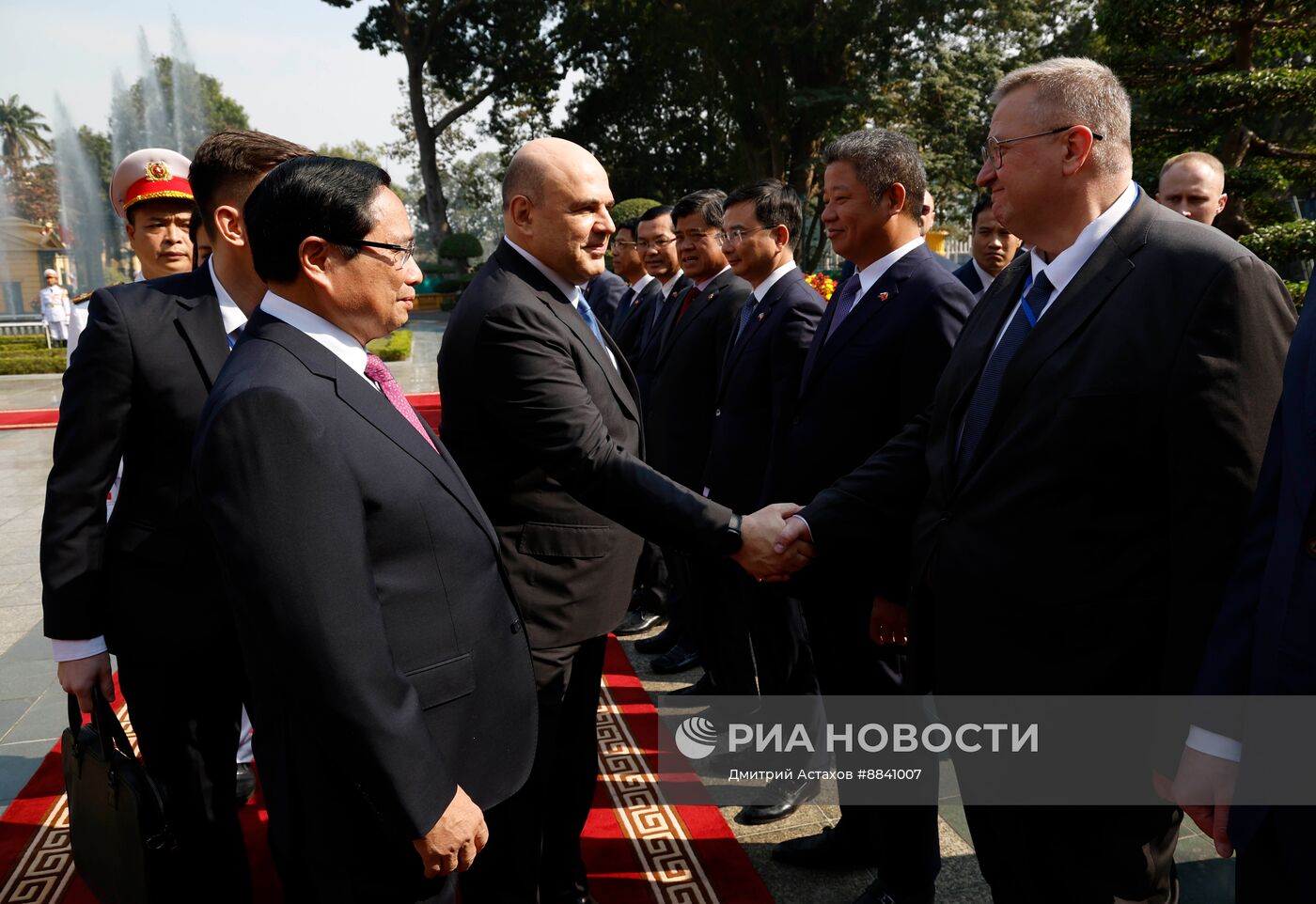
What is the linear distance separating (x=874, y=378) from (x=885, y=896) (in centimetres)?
146

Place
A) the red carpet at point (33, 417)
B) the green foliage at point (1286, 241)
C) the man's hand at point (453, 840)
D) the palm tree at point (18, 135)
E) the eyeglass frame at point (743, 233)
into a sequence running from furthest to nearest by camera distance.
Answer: the palm tree at point (18, 135) < the red carpet at point (33, 417) < the green foliage at point (1286, 241) < the eyeglass frame at point (743, 233) < the man's hand at point (453, 840)

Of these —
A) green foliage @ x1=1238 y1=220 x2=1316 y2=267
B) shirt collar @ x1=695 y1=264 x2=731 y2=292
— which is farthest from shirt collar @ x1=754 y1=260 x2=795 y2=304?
green foliage @ x1=1238 y1=220 x2=1316 y2=267

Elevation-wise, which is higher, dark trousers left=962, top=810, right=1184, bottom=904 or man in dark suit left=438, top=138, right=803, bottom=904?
man in dark suit left=438, top=138, right=803, bottom=904

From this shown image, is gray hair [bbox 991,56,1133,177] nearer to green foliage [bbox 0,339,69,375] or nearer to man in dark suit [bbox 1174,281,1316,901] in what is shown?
man in dark suit [bbox 1174,281,1316,901]

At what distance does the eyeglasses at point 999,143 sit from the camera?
1912 mm

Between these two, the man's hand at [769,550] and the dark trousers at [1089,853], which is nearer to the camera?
the dark trousers at [1089,853]

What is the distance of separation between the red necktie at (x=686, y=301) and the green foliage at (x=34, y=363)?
16172mm

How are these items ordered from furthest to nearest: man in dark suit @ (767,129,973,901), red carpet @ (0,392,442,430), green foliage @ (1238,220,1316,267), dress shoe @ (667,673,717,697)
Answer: red carpet @ (0,392,442,430)
green foliage @ (1238,220,1316,267)
dress shoe @ (667,673,717,697)
man in dark suit @ (767,129,973,901)

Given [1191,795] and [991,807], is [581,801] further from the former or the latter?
[1191,795]

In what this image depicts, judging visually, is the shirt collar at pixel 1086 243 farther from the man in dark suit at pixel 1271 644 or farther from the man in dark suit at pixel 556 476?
the man in dark suit at pixel 556 476

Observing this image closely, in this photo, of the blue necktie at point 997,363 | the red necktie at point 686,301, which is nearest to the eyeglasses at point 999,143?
the blue necktie at point 997,363

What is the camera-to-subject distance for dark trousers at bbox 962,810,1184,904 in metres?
1.79

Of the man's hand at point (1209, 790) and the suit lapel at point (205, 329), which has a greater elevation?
the suit lapel at point (205, 329)

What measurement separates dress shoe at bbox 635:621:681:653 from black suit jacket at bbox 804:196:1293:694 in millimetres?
2922
